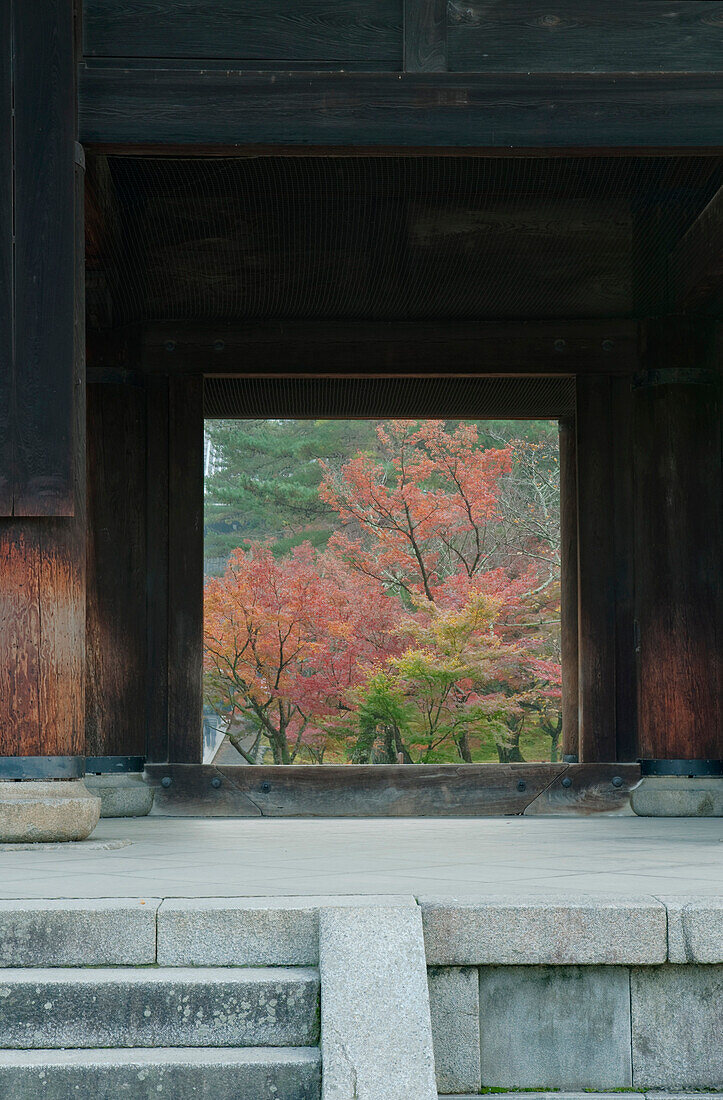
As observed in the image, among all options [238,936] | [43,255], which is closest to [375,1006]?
[238,936]

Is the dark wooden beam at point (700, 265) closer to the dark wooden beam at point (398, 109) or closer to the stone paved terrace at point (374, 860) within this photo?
the dark wooden beam at point (398, 109)

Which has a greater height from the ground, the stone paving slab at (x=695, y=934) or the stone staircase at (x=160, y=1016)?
the stone paving slab at (x=695, y=934)

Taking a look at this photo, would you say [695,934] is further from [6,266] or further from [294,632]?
[294,632]

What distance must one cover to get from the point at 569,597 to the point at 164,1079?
601cm

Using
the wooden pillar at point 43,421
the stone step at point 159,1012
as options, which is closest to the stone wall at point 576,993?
the stone step at point 159,1012

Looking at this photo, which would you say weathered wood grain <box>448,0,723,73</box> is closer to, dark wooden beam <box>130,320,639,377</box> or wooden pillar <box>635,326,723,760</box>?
wooden pillar <box>635,326,723,760</box>

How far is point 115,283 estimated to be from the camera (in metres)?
7.52

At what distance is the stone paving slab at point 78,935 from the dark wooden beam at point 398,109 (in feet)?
11.2

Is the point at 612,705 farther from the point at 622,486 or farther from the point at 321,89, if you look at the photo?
the point at 321,89

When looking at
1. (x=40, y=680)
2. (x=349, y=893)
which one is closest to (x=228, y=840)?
(x=40, y=680)

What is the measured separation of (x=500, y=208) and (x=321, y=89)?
1.65 m

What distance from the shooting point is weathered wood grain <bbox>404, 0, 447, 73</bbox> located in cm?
532

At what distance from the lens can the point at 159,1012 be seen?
2928 mm

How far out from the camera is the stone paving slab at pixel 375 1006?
264 centimetres
